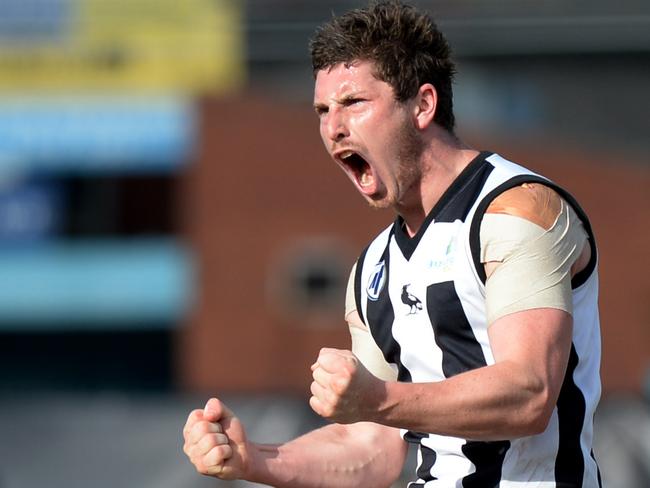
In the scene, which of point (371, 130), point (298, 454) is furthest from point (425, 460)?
point (371, 130)

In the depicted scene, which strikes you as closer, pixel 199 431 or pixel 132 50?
pixel 199 431

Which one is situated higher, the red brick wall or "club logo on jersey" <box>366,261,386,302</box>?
"club logo on jersey" <box>366,261,386,302</box>

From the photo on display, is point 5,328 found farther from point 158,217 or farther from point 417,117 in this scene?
point 417,117

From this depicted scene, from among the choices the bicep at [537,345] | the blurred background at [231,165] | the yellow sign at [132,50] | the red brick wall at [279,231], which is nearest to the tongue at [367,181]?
the bicep at [537,345]

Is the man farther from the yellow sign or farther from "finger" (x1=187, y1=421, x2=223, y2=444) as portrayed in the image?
the yellow sign

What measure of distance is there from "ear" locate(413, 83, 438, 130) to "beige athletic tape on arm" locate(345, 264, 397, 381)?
0.73m

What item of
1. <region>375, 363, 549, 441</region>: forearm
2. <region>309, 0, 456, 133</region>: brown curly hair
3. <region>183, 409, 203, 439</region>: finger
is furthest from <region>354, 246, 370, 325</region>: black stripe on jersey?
<region>375, 363, 549, 441</region>: forearm

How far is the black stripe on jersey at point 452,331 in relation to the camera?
12.6 ft

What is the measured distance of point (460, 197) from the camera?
3953 millimetres

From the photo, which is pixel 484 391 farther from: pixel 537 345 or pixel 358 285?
pixel 358 285

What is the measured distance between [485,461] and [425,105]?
1124 millimetres

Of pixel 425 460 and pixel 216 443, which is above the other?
pixel 216 443

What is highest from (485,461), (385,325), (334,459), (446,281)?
(446,281)

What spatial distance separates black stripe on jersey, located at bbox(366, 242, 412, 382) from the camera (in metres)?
4.15
